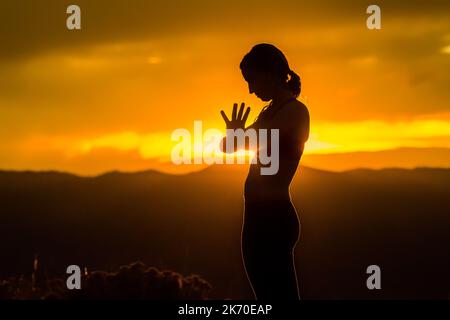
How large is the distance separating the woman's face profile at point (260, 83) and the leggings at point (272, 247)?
2.86ft

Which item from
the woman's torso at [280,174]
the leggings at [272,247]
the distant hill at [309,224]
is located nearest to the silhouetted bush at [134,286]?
the leggings at [272,247]

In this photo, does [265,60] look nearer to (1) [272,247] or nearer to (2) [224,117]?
(2) [224,117]

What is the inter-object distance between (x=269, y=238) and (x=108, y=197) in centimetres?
2478

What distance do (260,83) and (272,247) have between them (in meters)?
1.28

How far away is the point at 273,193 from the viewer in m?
6.23

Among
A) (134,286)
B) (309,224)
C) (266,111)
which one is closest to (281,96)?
(266,111)

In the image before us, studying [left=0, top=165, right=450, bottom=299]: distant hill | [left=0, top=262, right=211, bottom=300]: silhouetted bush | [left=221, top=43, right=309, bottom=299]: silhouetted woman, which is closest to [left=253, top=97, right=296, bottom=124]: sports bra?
[left=221, top=43, right=309, bottom=299]: silhouetted woman

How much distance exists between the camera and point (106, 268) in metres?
9.92

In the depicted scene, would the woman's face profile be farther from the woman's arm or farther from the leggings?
the leggings

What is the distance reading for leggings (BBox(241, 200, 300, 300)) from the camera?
6242mm

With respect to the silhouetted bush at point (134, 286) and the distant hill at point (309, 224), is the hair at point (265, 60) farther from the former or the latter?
the distant hill at point (309, 224)

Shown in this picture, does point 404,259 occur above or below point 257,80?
below
